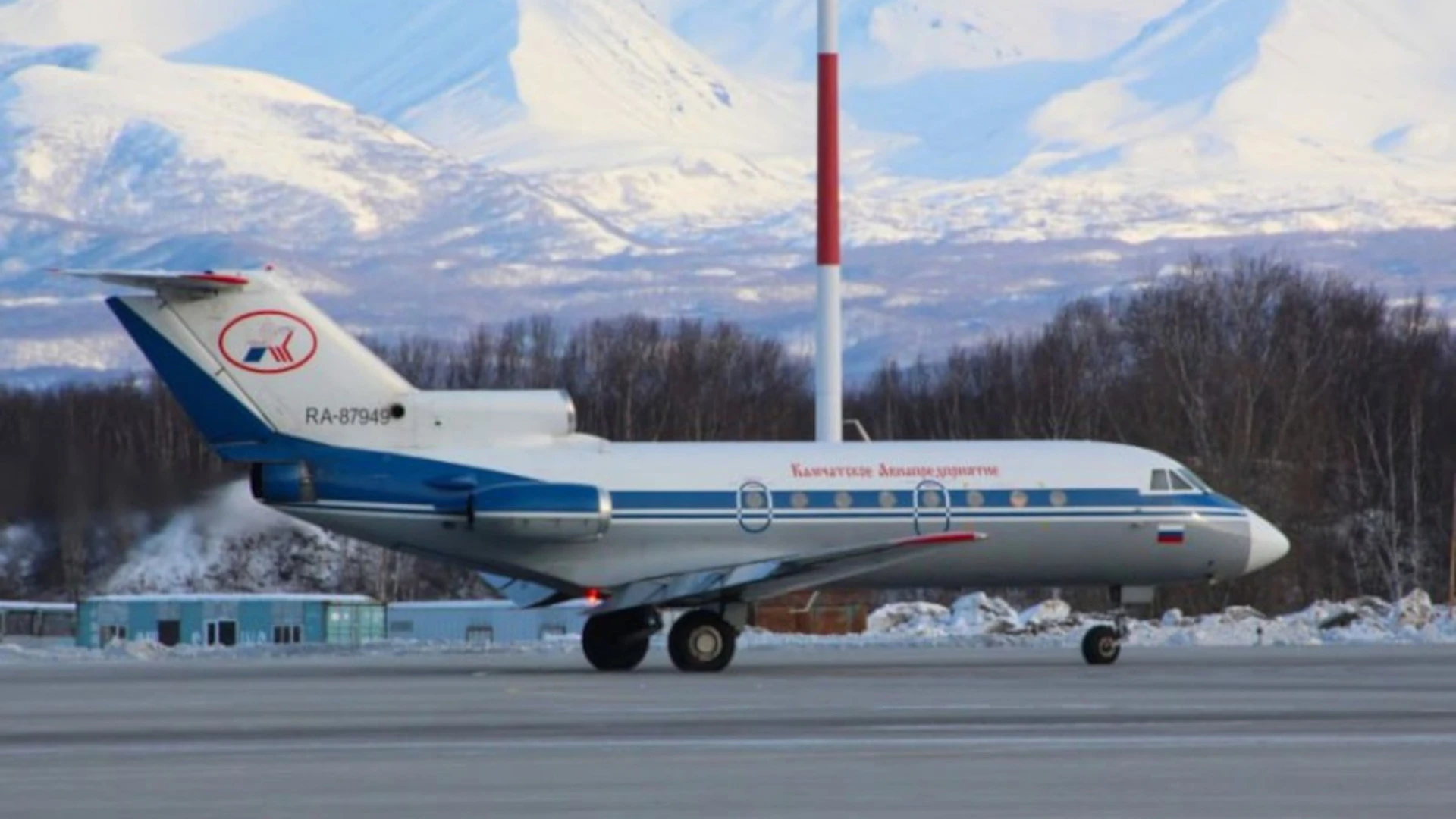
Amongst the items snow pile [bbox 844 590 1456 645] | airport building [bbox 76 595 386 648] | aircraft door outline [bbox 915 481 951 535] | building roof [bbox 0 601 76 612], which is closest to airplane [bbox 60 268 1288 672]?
aircraft door outline [bbox 915 481 951 535]

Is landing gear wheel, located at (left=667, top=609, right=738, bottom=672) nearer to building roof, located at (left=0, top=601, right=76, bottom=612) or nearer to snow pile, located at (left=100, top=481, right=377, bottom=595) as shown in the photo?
snow pile, located at (left=100, top=481, right=377, bottom=595)

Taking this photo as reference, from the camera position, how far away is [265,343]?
36.6 metres

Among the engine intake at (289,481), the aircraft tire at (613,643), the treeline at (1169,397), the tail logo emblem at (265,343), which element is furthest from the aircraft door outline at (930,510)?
the treeline at (1169,397)

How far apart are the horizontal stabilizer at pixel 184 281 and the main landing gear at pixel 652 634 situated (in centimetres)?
619

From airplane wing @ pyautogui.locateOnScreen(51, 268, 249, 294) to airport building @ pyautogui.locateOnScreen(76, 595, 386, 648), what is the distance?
2452 cm

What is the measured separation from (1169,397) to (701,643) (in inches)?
2227

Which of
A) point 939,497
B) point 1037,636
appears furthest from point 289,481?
point 1037,636

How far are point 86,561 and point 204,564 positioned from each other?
3595mm

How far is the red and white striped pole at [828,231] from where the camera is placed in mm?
67188

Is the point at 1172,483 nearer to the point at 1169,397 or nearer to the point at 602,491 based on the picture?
the point at 602,491

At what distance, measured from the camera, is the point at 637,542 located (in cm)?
3725

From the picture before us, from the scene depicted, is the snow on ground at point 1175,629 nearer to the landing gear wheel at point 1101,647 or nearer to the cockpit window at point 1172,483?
the cockpit window at point 1172,483

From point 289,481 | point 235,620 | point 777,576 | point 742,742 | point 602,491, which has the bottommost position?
point 742,742

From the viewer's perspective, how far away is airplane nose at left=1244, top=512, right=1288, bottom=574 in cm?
3994
